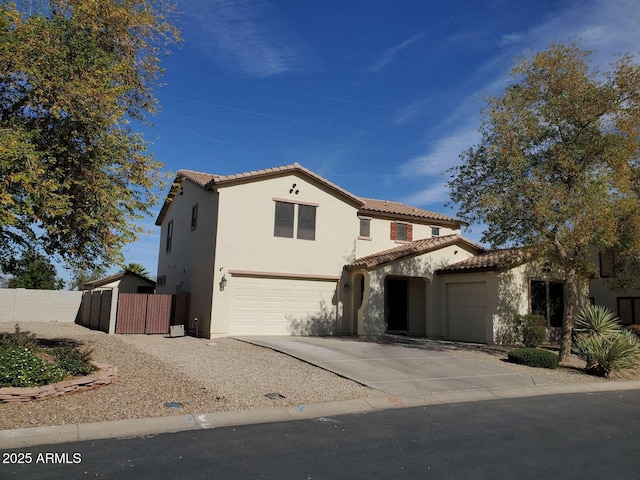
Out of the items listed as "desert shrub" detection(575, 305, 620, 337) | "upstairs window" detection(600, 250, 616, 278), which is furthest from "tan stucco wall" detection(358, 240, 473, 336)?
"desert shrub" detection(575, 305, 620, 337)

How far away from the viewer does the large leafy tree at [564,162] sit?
14.9 m

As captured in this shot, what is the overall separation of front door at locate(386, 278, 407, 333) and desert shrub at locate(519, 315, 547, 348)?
19.4 feet

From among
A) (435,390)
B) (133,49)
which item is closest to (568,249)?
(435,390)

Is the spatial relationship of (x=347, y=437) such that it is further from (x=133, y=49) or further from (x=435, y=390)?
(x=133, y=49)

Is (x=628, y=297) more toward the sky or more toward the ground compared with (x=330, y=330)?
more toward the sky

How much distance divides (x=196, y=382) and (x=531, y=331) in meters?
14.0

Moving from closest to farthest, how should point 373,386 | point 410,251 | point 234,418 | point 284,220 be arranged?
1. point 234,418
2. point 373,386
3. point 284,220
4. point 410,251

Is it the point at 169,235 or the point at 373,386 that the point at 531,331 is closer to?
the point at 373,386

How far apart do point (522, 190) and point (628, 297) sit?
1247cm

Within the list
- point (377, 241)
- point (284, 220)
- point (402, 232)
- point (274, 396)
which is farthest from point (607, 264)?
point (274, 396)

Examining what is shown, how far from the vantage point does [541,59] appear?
15.8 m

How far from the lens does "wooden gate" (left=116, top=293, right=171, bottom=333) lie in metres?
20.5

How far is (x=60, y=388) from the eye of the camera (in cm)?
867

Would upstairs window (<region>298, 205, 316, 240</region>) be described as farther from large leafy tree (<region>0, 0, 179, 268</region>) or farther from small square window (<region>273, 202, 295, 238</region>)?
large leafy tree (<region>0, 0, 179, 268</region>)
